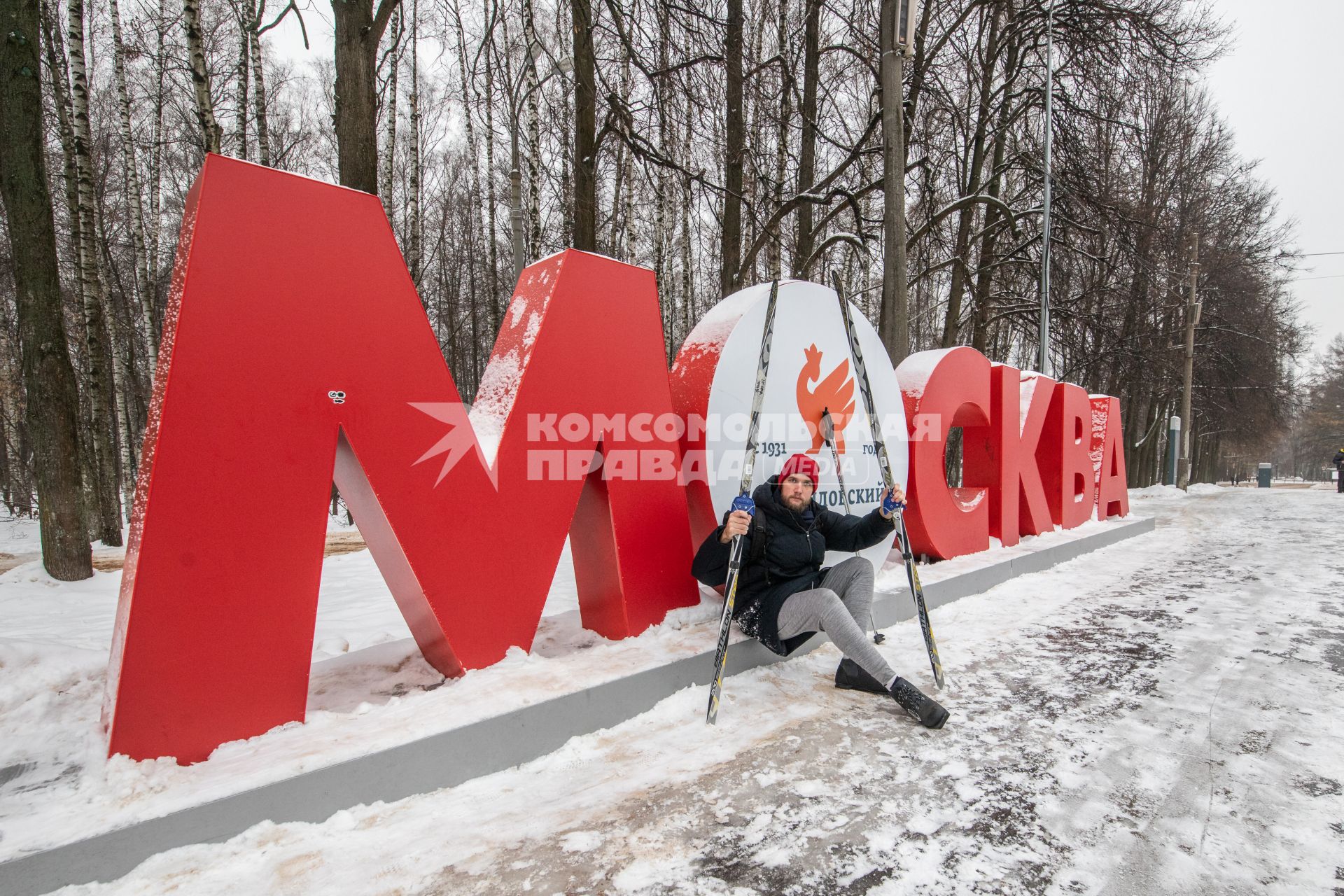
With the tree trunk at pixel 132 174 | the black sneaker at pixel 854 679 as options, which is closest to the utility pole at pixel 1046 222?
the black sneaker at pixel 854 679

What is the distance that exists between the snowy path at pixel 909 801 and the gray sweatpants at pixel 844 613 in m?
0.27

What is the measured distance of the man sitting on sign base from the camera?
3301 mm

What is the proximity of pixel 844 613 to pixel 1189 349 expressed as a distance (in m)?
22.2

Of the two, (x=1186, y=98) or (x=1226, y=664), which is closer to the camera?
(x=1226, y=664)

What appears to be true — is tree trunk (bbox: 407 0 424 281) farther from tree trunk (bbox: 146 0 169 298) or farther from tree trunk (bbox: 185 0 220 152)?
tree trunk (bbox: 146 0 169 298)

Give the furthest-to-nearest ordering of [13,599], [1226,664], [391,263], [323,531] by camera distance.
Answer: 1. [13,599]
2. [1226,664]
3. [391,263]
4. [323,531]

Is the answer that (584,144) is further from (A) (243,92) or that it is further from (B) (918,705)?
(A) (243,92)

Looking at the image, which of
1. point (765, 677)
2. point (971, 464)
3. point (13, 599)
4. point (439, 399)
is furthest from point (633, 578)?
point (13, 599)

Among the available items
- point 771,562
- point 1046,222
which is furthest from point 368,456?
point 1046,222

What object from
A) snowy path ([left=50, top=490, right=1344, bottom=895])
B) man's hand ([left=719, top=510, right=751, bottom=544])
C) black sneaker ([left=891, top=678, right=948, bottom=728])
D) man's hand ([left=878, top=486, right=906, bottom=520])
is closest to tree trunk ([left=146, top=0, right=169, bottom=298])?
man's hand ([left=719, top=510, right=751, bottom=544])

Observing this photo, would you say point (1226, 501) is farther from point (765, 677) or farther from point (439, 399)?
point (439, 399)

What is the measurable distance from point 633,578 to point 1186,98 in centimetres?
2350

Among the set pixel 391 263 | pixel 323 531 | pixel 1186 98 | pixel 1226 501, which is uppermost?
pixel 1186 98

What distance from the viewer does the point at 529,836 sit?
2207mm
